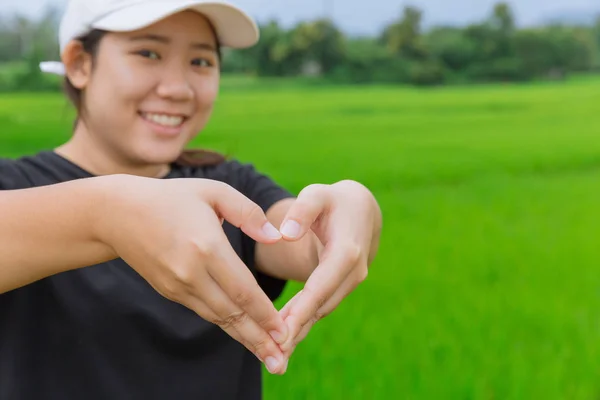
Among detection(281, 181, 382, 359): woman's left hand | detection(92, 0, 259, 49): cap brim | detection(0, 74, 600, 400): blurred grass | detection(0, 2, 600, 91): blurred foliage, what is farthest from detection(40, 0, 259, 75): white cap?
detection(0, 2, 600, 91): blurred foliage

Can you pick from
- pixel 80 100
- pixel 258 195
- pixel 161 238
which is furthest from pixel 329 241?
pixel 80 100

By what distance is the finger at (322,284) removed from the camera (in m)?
0.46

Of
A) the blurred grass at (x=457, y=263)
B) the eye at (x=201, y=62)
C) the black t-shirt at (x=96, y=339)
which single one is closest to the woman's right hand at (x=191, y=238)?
the black t-shirt at (x=96, y=339)

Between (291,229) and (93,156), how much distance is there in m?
0.39

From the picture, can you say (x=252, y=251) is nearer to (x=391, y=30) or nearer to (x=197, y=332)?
(x=197, y=332)

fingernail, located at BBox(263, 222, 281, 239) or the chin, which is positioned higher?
fingernail, located at BBox(263, 222, 281, 239)

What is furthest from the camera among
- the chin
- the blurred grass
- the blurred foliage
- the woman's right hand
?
the blurred foliage

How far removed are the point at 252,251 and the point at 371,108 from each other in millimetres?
7740

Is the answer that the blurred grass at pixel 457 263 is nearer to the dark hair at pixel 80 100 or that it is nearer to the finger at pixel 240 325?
the dark hair at pixel 80 100

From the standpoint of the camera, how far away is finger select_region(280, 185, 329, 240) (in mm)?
450

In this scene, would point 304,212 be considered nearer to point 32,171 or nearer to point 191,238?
point 191,238

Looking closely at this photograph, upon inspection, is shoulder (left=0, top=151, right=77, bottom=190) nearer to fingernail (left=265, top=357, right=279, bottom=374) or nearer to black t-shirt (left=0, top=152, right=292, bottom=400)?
black t-shirt (left=0, top=152, right=292, bottom=400)

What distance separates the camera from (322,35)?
7.63 meters

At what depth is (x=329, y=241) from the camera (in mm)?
503
